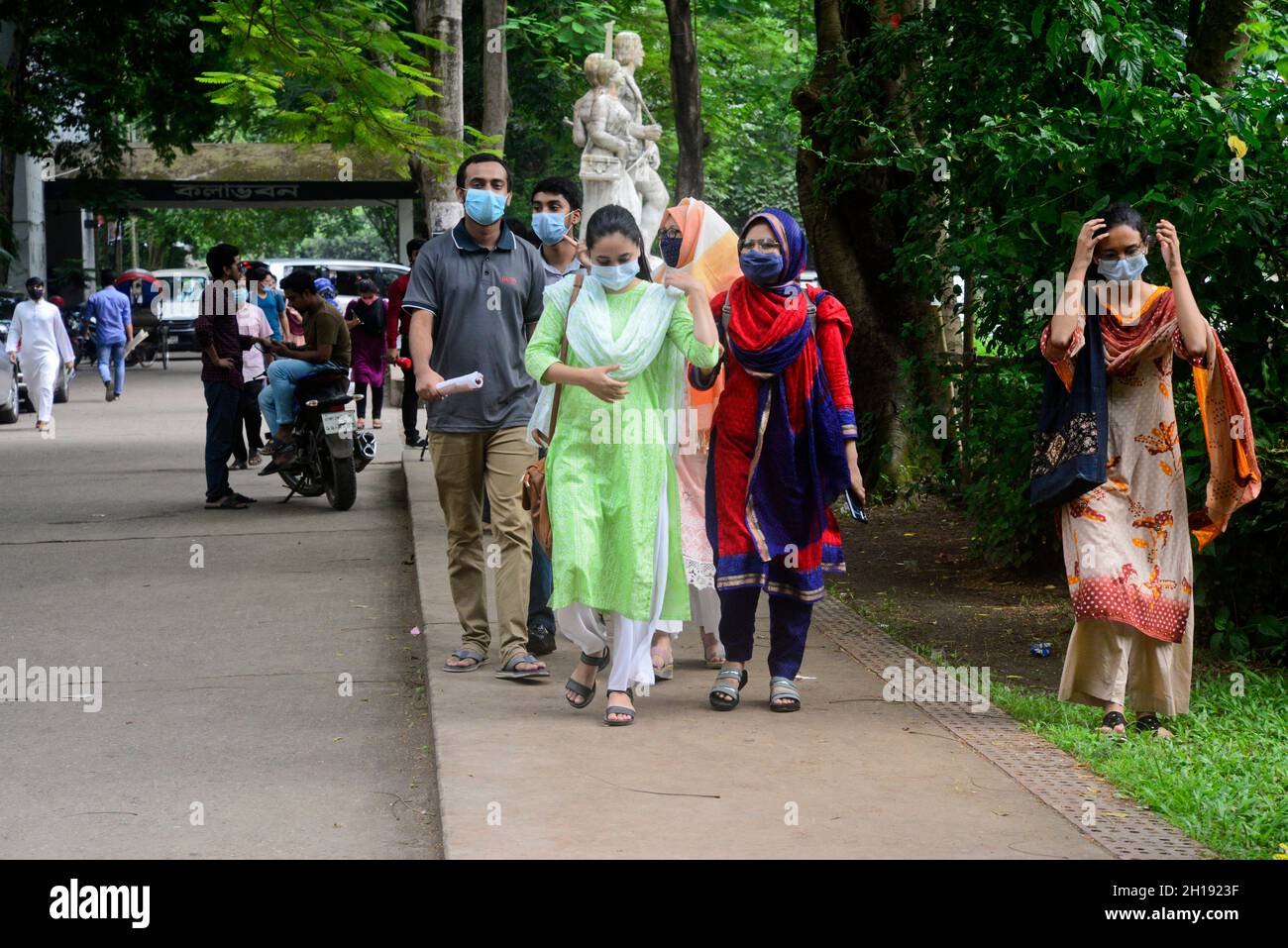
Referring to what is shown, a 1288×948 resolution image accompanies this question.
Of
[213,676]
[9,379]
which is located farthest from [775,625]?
[9,379]

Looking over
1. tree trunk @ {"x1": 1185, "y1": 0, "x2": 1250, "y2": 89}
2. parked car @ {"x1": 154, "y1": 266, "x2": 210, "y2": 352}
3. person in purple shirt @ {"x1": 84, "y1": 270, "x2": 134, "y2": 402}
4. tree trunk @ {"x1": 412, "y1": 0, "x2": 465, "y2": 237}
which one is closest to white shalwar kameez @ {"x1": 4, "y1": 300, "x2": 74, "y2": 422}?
person in purple shirt @ {"x1": 84, "y1": 270, "x2": 134, "y2": 402}

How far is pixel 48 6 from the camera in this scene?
17922 millimetres

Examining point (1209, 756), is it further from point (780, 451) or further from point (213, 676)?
point (213, 676)

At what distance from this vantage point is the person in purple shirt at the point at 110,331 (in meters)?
25.2

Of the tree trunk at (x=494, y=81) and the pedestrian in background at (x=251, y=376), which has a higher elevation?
the tree trunk at (x=494, y=81)

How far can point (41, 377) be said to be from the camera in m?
20.1

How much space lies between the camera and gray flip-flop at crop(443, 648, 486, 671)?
692 centimetres

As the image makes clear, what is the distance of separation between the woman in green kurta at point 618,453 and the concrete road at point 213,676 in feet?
2.70

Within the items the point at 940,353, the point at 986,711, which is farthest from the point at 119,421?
the point at 986,711

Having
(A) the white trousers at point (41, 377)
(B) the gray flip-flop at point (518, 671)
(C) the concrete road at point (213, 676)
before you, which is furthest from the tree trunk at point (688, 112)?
(B) the gray flip-flop at point (518, 671)

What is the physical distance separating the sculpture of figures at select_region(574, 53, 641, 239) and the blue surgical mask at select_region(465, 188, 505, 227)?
29.8 ft

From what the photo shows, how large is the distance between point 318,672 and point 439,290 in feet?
5.84

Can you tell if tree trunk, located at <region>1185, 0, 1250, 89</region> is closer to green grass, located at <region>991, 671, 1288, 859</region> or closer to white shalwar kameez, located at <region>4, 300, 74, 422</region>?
green grass, located at <region>991, 671, 1288, 859</region>

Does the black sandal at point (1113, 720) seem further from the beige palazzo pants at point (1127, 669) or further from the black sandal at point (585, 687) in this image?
the black sandal at point (585, 687)
